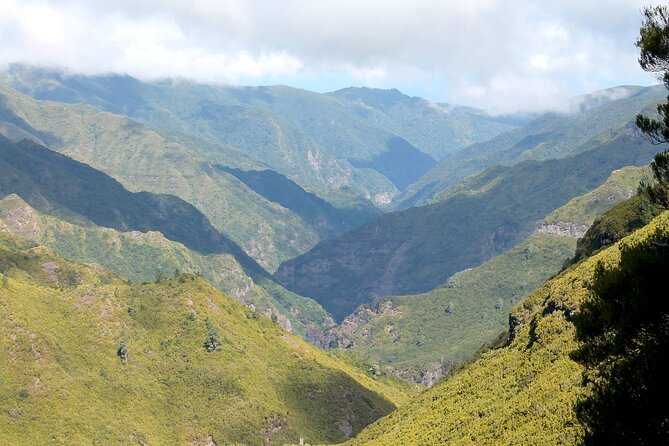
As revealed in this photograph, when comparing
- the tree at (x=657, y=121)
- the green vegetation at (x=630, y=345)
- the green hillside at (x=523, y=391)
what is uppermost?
the tree at (x=657, y=121)

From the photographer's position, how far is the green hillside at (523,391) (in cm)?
8956

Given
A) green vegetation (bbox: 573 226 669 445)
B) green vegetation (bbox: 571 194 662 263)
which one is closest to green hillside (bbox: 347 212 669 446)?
green vegetation (bbox: 573 226 669 445)

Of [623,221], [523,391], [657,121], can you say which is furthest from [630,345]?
[623,221]

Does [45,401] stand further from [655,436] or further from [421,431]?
[655,436]

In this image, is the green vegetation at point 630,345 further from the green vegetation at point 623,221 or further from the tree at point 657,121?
the green vegetation at point 623,221

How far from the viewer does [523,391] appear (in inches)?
4291

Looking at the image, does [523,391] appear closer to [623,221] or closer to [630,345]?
[630,345]

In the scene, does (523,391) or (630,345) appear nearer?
(630,345)

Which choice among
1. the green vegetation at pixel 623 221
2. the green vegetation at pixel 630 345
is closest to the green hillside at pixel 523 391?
the green vegetation at pixel 630 345

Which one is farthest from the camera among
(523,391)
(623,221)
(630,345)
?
(623,221)

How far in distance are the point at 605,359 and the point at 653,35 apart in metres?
23.7

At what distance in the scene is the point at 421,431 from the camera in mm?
131750

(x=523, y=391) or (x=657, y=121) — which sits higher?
(x=657, y=121)

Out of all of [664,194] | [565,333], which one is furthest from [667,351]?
[565,333]
